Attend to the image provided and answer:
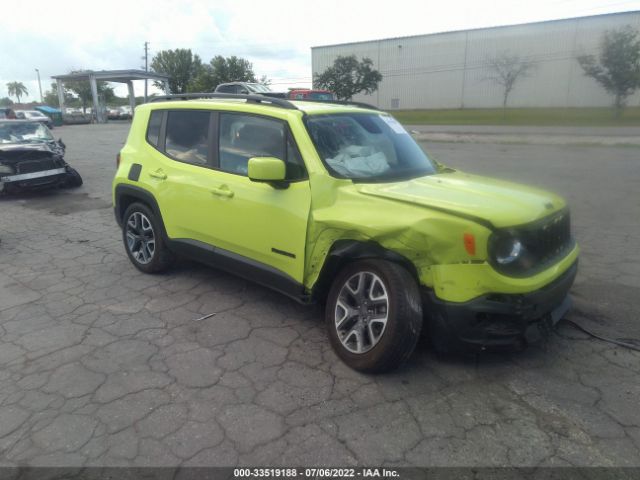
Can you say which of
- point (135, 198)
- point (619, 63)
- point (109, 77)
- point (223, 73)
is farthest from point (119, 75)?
point (135, 198)

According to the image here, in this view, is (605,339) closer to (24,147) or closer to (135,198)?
(135,198)

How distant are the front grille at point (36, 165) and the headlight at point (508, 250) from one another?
31.8ft

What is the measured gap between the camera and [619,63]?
30625 mm

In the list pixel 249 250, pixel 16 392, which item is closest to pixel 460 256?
pixel 249 250

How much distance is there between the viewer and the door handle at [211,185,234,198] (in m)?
3.87

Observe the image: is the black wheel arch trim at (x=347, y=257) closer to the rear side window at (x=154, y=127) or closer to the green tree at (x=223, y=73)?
the rear side window at (x=154, y=127)

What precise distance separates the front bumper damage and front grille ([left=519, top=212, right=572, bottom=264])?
236mm

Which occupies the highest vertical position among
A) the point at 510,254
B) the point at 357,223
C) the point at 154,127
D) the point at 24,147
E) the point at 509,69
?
the point at 509,69

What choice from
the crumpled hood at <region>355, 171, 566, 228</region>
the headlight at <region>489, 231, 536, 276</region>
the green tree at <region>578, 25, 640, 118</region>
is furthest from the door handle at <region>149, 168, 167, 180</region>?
the green tree at <region>578, 25, 640, 118</region>

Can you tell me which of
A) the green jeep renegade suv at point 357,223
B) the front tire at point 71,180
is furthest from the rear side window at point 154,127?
the front tire at point 71,180

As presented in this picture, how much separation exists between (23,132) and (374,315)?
10524 millimetres

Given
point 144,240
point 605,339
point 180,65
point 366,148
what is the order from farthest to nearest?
1. point 180,65
2. point 144,240
3. point 366,148
4. point 605,339

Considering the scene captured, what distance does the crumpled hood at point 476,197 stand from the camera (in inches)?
112

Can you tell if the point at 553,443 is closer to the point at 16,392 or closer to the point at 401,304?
the point at 401,304
